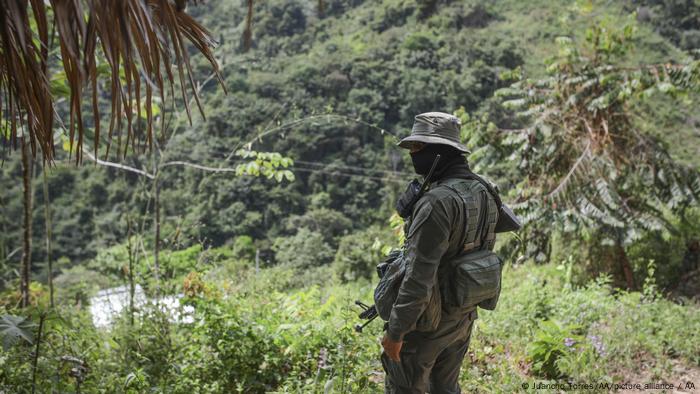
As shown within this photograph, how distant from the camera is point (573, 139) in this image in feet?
23.7

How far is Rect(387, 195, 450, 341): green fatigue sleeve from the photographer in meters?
2.07

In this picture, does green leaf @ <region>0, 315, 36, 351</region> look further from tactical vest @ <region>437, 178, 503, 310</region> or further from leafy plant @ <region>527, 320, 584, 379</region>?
leafy plant @ <region>527, 320, 584, 379</region>

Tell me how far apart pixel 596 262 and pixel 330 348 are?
5.28 meters

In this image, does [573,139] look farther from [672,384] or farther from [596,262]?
[672,384]

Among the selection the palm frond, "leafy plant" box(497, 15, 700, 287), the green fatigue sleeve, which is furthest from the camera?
"leafy plant" box(497, 15, 700, 287)

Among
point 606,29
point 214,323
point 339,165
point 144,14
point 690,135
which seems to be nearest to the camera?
point 144,14

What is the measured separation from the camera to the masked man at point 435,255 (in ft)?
6.82

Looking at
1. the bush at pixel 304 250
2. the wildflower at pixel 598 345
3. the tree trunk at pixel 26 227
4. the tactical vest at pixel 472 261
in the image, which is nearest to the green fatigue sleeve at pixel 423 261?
the tactical vest at pixel 472 261

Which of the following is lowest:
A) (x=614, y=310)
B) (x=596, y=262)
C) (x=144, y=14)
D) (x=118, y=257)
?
(x=118, y=257)

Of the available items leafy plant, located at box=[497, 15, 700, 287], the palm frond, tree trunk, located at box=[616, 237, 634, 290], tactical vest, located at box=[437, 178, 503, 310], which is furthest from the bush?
the palm frond

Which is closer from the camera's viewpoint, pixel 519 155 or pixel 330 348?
pixel 330 348

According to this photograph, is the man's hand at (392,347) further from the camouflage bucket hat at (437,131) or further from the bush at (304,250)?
the bush at (304,250)

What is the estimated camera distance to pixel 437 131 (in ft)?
7.41

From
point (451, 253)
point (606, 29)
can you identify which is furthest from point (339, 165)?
point (451, 253)
